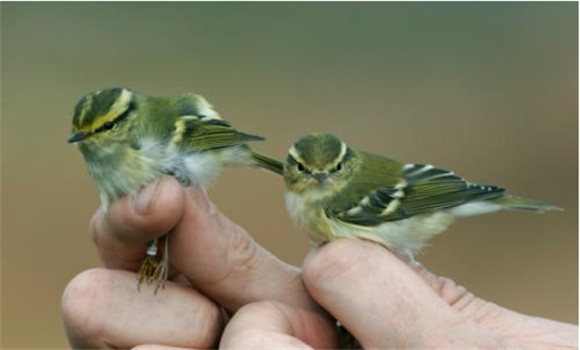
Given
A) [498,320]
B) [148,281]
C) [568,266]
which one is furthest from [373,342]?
[568,266]

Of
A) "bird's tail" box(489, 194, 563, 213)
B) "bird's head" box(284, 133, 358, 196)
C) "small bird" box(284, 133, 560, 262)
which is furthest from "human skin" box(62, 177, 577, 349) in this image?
"bird's tail" box(489, 194, 563, 213)

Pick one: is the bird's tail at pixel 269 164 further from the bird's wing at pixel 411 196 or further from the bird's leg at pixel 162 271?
the bird's leg at pixel 162 271

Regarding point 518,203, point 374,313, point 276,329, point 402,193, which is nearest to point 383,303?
point 374,313

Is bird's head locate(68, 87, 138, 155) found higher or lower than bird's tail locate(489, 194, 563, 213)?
higher

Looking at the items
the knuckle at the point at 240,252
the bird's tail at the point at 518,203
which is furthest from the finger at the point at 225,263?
the bird's tail at the point at 518,203

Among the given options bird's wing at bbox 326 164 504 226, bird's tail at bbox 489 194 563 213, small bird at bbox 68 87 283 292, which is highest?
small bird at bbox 68 87 283 292

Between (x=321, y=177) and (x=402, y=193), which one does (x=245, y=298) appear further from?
(x=402, y=193)

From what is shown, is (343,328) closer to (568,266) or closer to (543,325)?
(543,325)

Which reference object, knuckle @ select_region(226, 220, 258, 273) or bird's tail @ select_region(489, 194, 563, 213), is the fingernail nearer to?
knuckle @ select_region(226, 220, 258, 273)
